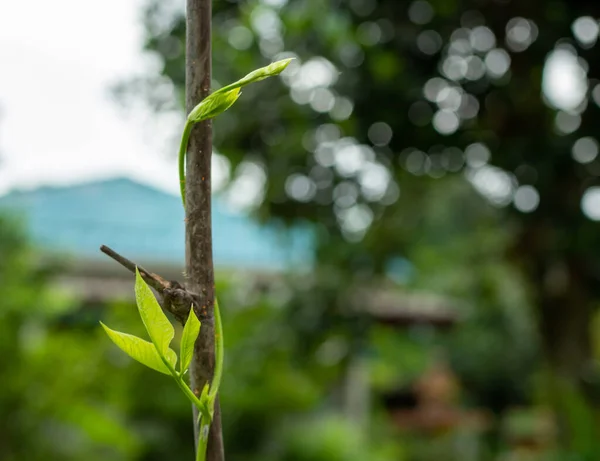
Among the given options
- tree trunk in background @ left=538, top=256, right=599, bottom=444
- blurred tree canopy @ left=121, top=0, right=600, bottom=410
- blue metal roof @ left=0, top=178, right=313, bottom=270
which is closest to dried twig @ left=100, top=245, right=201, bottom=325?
blurred tree canopy @ left=121, top=0, right=600, bottom=410

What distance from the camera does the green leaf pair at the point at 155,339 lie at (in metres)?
0.29

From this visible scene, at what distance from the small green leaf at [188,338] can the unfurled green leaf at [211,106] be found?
73 millimetres

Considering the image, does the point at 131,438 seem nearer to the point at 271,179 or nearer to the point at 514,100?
the point at 271,179

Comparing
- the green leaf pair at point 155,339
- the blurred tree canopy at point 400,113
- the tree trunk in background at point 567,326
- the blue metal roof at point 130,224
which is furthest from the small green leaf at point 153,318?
the blue metal roof at point 130,224

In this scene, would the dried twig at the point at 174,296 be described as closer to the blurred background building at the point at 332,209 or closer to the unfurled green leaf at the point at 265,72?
the unfurled green leaf at the point at 265,72

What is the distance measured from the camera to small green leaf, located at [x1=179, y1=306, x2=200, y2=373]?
297 millimetres

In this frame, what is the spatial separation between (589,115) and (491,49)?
62 centimetres

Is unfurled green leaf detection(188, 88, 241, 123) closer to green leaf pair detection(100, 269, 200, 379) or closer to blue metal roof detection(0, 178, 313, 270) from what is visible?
green leaf pair detection(100, 269, 200, 379)

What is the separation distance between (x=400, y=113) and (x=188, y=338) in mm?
3592

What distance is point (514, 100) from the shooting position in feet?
13.7

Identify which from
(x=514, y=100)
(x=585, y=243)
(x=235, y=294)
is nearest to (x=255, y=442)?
(x=235, y=294)

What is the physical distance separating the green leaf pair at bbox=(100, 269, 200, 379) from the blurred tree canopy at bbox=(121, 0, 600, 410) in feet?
10.3

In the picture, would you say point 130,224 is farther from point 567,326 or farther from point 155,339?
point 155,339

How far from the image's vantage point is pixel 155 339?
30 cm
